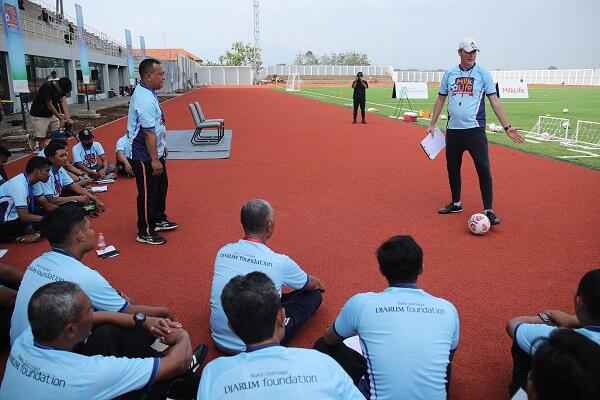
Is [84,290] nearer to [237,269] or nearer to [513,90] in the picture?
[237,269]

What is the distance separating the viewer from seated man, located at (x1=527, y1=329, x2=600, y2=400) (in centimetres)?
147

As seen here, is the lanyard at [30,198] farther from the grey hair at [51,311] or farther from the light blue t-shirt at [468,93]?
the light blue t-shirt at [468,93]

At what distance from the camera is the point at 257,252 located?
3.33 meters

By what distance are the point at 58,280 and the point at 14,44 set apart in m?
12.9

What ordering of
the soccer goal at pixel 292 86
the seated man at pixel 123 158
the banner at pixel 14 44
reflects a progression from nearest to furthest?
the seated man at pixel 123 158 → the banner at pixel 14 44 → the soccer goal at pixel 292 86

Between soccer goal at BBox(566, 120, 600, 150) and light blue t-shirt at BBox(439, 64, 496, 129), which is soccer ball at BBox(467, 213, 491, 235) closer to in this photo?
light blue t-shirt at BBox(439, 64, 496, 129)

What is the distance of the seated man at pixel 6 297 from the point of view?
3.53m

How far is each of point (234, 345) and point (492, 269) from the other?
2897 mm

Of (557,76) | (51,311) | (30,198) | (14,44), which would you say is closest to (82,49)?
(14,44)

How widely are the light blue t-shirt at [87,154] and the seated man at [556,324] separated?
8039mm

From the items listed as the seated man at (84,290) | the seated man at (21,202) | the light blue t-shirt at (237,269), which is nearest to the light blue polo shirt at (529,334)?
the light blue t-shirt at (237,269)

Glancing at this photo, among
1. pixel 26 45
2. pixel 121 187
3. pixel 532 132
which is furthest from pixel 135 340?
pixel 26 45

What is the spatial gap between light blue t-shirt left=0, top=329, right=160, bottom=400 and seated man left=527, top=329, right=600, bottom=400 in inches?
68.2

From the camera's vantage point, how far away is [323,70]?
79188 mm
